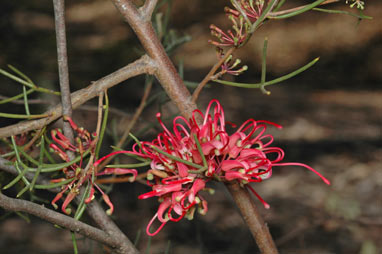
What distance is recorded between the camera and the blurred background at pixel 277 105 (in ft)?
5.44

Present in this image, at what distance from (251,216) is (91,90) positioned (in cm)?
20

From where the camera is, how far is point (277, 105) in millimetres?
2125

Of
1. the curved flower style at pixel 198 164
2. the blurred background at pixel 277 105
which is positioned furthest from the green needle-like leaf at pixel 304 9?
the blurred background at pixel 277 105

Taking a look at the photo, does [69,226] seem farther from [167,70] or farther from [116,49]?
[116,49]

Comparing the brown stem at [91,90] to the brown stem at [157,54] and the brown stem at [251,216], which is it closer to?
the brown stem at [157,54]

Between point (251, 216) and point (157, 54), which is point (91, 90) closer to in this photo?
point (157, 54)

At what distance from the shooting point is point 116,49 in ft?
5.79

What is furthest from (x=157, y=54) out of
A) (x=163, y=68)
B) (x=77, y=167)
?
(x=77, y=167)

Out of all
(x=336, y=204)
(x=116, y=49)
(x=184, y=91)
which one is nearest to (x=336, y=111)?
(x=336, y=204)

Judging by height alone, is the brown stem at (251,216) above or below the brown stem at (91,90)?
below

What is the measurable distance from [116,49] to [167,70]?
135 centimetres

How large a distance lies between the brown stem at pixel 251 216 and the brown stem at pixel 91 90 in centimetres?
14

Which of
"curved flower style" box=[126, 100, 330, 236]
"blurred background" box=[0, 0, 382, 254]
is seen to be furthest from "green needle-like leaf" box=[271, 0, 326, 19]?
"blurred background" box=[0, 0, 382, 254]

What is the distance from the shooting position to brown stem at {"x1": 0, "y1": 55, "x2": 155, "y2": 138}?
1.45ft
